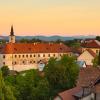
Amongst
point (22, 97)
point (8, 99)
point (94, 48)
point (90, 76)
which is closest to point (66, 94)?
point (8, 99)

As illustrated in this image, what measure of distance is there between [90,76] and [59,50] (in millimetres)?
61506

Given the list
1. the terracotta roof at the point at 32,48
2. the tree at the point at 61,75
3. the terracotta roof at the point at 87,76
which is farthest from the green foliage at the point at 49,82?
the terracotta roof at the point at 32,48

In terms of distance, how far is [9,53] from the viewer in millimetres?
97562

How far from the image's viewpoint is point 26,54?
10125 centimetres

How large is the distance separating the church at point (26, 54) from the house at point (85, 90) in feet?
176

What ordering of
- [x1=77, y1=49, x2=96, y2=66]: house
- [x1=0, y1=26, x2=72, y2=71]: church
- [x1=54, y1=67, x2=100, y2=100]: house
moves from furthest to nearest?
[x1=0, y1=26, x2=72, y2=71]: church < [x1=77, y1=49, x2=96, y2=66]: house < [x1=54, y1=67, x2=100, y2=100]: house

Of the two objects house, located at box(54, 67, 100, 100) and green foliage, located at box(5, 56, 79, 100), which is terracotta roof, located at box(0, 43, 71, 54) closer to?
green foliage, located at box(5, 56, 79, 100)

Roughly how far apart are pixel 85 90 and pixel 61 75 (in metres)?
17.4

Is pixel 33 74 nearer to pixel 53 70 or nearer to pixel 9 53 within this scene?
pixel 53 70

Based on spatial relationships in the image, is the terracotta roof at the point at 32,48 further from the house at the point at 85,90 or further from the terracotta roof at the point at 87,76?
the house at the point at 85,90

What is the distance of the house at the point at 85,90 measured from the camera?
94.8ft

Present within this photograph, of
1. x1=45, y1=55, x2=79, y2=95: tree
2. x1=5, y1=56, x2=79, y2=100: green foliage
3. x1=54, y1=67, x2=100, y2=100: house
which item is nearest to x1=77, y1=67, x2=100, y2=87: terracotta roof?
x1=54, y1=67, x2=100, y2=100: house

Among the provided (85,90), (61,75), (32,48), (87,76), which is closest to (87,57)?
(32,48)

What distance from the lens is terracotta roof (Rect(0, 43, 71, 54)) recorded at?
321ft
